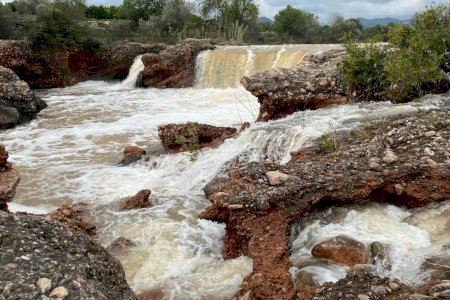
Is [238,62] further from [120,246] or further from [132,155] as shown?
[120,246]

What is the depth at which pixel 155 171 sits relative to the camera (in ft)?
26.5

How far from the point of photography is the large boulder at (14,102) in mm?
12109

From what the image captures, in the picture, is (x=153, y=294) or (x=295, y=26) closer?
(x=153, y=294)

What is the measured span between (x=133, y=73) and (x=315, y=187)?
15.8 m

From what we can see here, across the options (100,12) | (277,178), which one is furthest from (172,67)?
(100,12)

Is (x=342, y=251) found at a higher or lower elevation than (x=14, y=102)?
lower

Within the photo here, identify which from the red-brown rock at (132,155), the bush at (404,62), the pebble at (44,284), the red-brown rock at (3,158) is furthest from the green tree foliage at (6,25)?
the pebble at (44,284)

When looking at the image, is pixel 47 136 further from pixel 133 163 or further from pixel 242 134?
pixel 242 134

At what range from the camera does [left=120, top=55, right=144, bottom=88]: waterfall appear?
18.9 meters

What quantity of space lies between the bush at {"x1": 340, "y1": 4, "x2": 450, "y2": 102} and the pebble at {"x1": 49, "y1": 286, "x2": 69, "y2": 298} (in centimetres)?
692

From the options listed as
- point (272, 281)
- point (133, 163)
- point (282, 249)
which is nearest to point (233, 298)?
point (272, 281)

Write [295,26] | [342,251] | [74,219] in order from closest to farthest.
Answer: [342,251] → [74,219] → [295,26]

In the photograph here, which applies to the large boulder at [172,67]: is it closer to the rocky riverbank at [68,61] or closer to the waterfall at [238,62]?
the waterfall at [238,62]

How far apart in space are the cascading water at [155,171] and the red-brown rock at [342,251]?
74 cm
